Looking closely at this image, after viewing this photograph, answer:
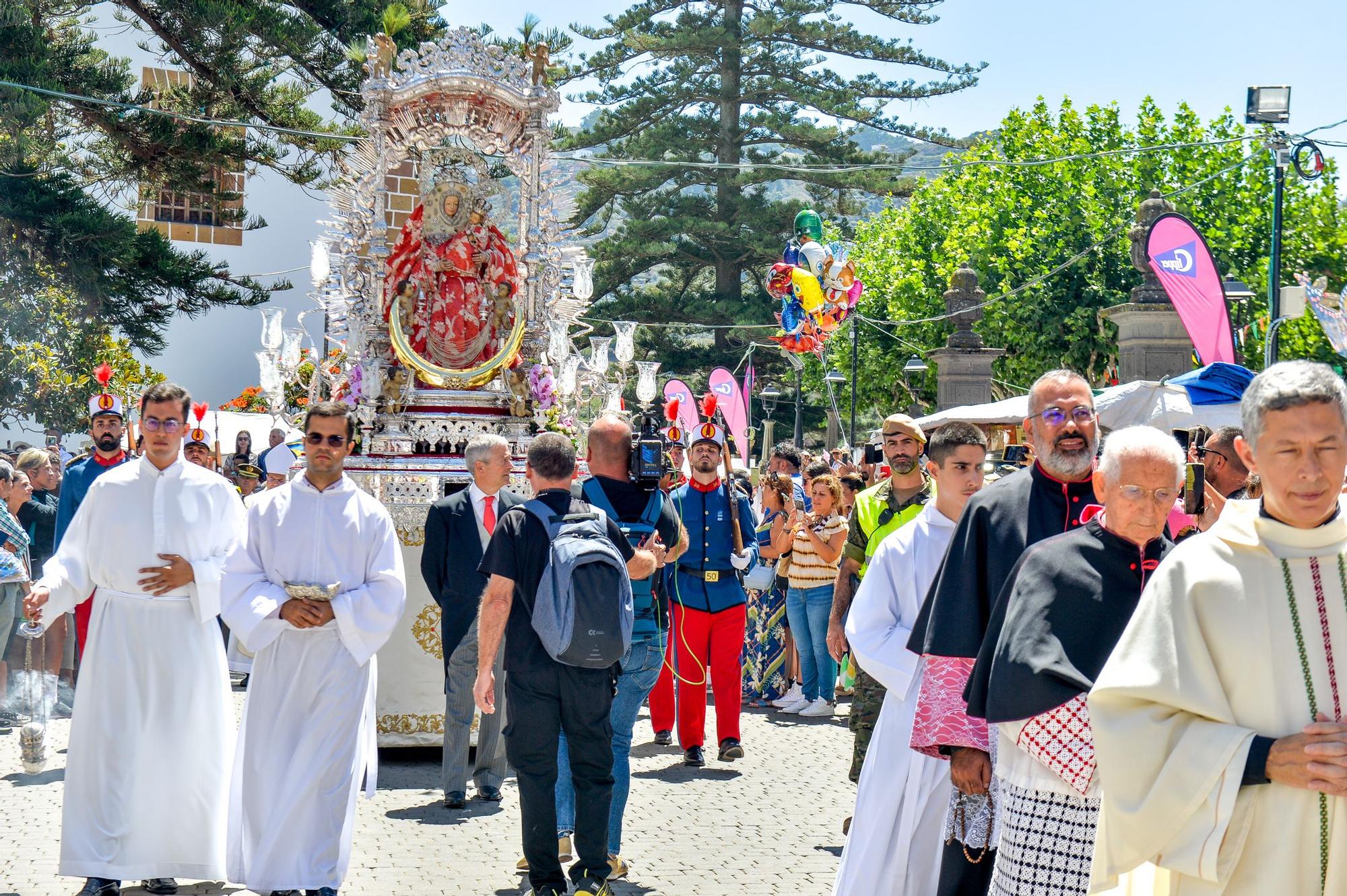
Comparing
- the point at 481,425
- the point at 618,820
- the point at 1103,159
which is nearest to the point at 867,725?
the point at 618,820

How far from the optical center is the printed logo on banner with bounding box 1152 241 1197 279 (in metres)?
13.1

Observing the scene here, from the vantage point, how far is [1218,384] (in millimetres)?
11859

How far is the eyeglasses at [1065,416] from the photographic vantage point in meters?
4.80

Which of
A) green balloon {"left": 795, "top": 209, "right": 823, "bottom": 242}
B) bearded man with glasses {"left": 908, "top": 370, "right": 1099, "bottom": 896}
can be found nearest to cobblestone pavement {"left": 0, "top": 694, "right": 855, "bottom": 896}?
bearded man with glasses {"left": 908, "top": 370, "right": 1099, "bottom": 896}

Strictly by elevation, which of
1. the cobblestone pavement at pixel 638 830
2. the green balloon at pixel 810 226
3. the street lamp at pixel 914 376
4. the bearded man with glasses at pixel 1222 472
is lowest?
the cobblestone pavement at pixel 638 830

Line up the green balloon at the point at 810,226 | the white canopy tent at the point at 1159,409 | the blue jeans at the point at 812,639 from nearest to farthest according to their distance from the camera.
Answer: the blue jeans at the point at 812,639 < the white canopy tent at the point at 1159,409 < the green balloon at the point at 810,226

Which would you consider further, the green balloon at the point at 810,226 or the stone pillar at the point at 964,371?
the stone pillar at the point at 964,371

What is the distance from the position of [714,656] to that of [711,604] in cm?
35

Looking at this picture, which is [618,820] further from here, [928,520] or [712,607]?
[712,607]

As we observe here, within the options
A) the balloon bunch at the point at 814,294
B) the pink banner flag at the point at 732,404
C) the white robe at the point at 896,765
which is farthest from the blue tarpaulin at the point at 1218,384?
the pink banner flag at the point at 732,404

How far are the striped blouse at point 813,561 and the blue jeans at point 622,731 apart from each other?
4.67 meters

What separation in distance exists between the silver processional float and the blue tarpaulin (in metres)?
4.90

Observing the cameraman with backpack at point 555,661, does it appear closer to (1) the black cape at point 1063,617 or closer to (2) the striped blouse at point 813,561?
(1) the black cape at point 1063,617

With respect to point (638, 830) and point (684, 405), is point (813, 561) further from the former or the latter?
point (684, 405)
